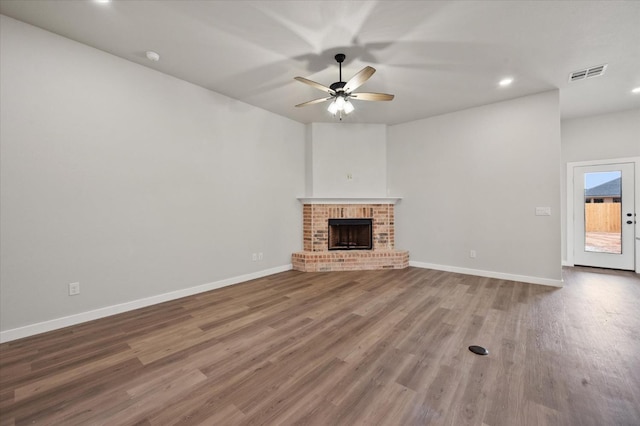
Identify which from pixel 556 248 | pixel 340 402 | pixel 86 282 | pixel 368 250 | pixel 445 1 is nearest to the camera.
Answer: pixel 340 402

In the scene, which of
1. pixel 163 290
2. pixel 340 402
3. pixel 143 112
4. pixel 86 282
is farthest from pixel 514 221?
pixel 86 282

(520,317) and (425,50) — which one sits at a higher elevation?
(425,50)

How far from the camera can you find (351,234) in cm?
564

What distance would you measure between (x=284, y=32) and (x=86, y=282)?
10.7 feet

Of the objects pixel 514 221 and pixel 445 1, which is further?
pixel 514 221

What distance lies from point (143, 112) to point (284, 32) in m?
1.96

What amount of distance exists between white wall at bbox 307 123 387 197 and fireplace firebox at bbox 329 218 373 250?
1.85 ft

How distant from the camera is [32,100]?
2.50 metres

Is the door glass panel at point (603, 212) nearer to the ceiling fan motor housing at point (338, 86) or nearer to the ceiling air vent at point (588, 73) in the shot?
the ceiling air vent at point (588, 73)

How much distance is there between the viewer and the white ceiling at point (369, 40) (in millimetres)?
2271

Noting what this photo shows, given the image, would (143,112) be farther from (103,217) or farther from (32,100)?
(103,217)

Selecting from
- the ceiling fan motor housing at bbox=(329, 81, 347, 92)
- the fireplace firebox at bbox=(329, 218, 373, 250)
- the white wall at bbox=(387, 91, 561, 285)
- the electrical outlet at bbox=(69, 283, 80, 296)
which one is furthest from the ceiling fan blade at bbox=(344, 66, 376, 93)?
the electrical outlet at bbox=(69, 283, 80, 296)

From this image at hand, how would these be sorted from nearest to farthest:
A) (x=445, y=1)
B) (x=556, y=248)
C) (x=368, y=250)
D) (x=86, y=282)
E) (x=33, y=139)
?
(x=445, y=1)
(x=33, y=139)
(x=86, y=282)
(x=556, y=248)
(x=368, y=250)

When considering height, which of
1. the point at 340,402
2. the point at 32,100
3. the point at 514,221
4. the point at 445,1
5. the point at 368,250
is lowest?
the point at 340,402
